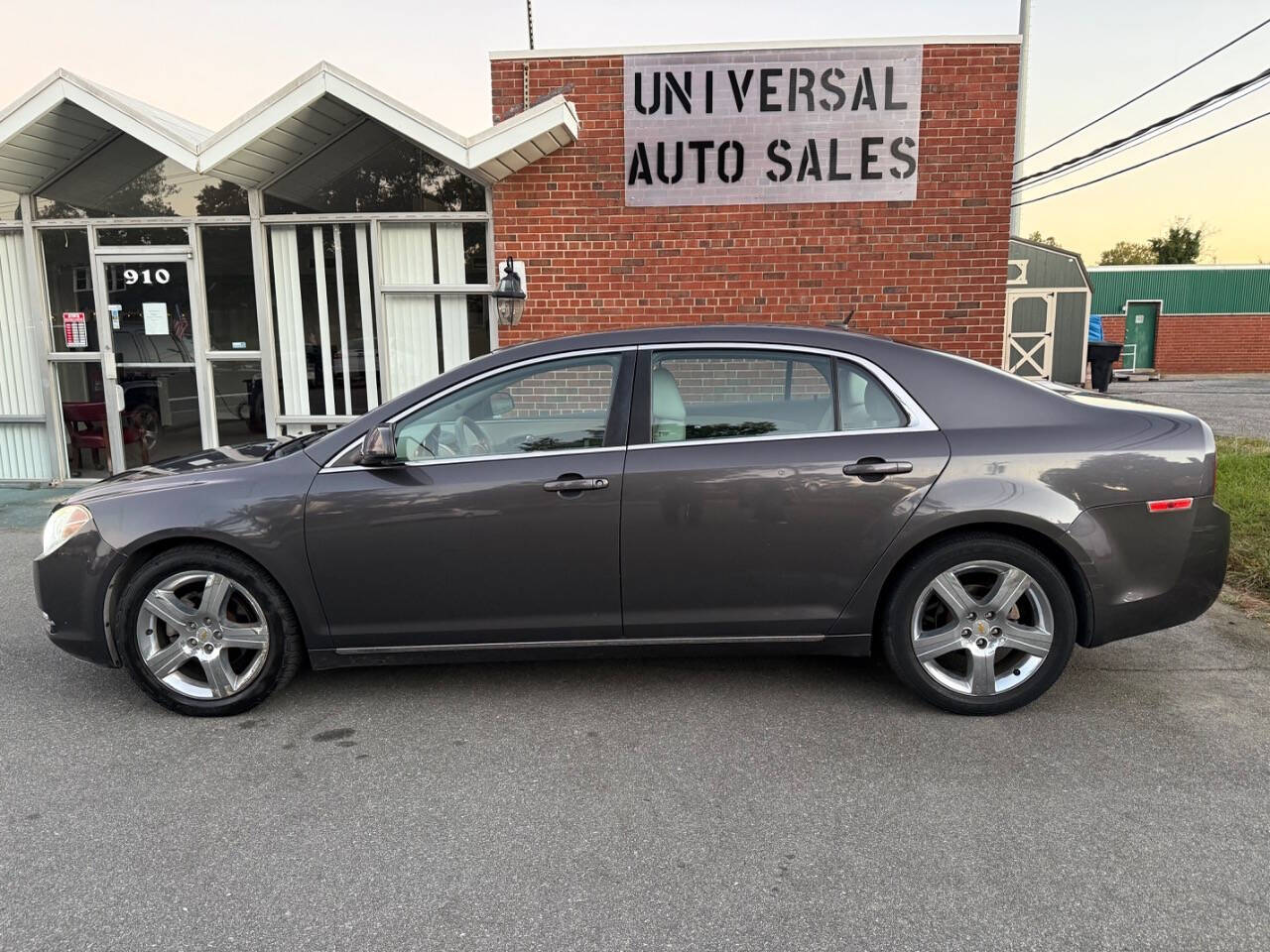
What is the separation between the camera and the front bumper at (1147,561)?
11.7ft

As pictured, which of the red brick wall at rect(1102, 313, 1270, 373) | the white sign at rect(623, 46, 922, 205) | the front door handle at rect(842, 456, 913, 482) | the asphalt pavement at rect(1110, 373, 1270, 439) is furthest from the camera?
the red brick wall at rect(1102, 313, 1270, 373)

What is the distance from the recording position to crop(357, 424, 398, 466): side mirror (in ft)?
11.7

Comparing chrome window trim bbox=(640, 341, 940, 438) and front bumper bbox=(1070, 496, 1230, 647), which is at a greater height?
chrome window trim bbox=(640, 341, 940, 438)

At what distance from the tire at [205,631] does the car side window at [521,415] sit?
88 cm

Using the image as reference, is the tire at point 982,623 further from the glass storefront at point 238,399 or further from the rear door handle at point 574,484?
the glass storefront at point 238,399

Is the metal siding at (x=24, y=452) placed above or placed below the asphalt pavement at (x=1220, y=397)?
above

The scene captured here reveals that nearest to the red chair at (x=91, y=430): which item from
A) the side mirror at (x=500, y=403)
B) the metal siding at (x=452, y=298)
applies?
the metal siding at (x=452, y=298)

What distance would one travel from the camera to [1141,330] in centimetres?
3141

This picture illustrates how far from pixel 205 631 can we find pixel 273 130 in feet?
18.2

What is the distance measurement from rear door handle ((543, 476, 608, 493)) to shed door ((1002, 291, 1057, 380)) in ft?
56.2

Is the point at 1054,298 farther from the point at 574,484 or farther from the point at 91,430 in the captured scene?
the point at 574,484

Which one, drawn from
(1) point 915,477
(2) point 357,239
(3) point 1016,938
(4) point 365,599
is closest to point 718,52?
(2) point 357,239

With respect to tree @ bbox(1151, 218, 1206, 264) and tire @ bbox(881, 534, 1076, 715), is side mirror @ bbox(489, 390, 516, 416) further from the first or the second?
tree @ bbox(1151, 218, 1206, 264)

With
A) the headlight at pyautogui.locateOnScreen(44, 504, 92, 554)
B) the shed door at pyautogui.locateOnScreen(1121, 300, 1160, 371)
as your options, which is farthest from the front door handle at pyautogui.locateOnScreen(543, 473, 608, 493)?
the shed door at pyautogui.locateOnScreen(1121, 300, 1160, 371)
